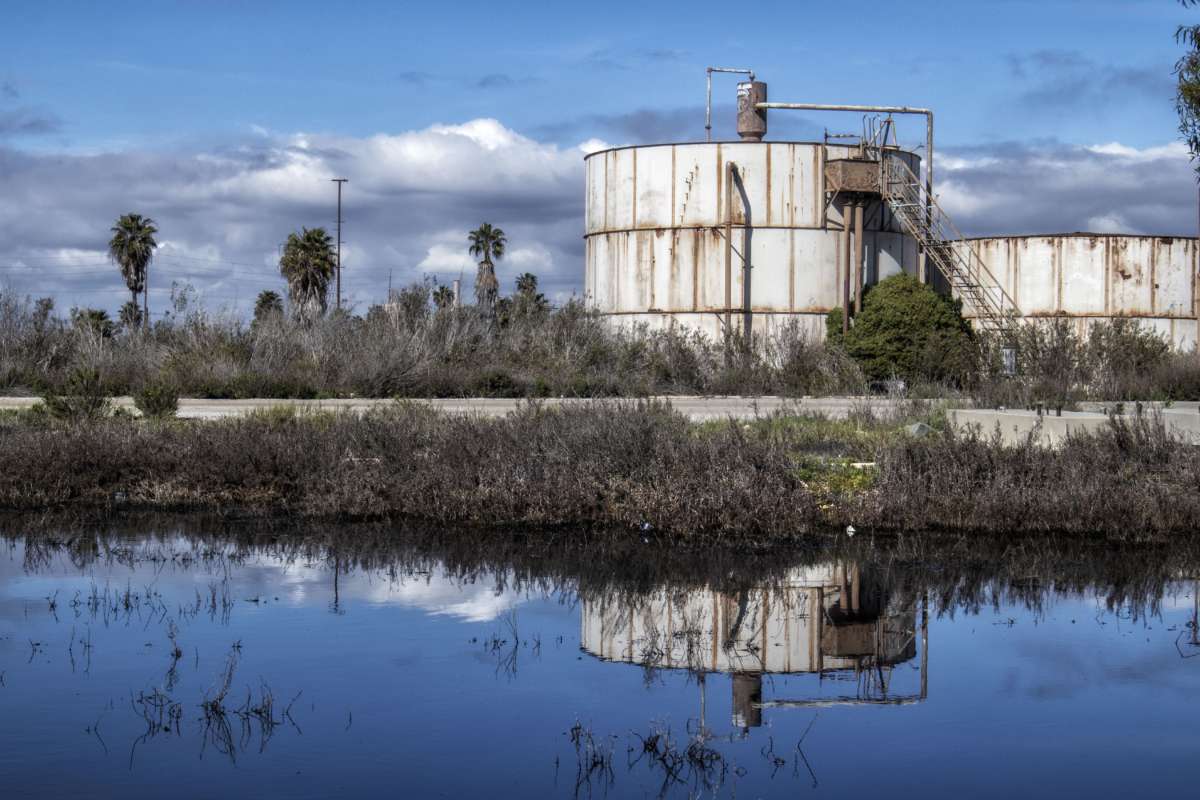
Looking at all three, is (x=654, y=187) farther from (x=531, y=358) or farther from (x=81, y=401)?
(x=81, y=401)

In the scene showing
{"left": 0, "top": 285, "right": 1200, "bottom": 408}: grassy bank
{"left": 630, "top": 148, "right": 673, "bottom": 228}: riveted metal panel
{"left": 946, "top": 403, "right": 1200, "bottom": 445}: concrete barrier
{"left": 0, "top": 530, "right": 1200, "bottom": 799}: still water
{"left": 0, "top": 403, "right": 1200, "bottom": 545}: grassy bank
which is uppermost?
{"left": 630, "top": 148, "right": 673, "bottom": 228}: riveted metal panel

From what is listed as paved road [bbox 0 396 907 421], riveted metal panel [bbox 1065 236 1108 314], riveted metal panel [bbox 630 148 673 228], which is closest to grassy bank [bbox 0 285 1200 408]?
paved road [bbox 0 396 907 421]

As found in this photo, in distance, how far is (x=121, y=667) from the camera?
9.11 metres

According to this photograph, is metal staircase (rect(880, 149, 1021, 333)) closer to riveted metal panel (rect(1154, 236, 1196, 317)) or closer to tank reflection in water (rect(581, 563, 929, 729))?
riveted metal panel (rect(1154, 236, 1196, 317))

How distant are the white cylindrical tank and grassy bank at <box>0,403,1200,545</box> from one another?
20.2 m

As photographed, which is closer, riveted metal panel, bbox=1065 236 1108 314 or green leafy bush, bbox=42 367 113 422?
green leafy bush, bbox=42 367 113 422

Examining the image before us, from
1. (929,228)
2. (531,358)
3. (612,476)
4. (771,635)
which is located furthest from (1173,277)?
(771,635)

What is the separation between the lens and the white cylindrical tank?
3859 cm

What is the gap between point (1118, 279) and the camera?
138 feet

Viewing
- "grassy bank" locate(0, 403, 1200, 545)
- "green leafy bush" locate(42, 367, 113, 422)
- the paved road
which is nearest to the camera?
"grassy bank" locate(0, 403, 1200, 545)

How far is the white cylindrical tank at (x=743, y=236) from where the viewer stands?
127 feet

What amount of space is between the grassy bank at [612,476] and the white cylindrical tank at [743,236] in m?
20.2

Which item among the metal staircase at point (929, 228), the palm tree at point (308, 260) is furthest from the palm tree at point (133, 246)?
the metal staircase at point (929, 228)

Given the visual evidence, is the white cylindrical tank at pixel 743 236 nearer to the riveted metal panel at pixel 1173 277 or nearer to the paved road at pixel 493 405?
the riveted metal panel at pixel 1173 277
